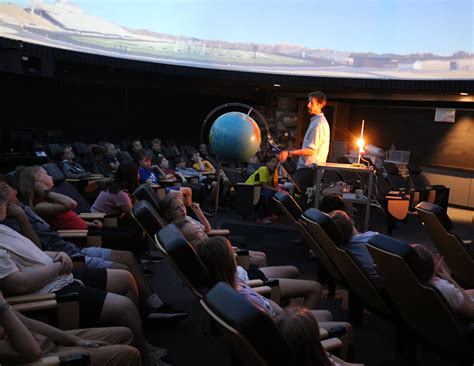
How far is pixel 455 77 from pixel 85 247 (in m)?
8.36

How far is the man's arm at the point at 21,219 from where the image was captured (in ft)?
10.0

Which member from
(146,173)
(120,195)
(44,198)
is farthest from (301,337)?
(146,173)

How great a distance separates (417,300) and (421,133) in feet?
31.2

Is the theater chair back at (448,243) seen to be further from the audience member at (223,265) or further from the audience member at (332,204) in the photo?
the audience member at (223,265)

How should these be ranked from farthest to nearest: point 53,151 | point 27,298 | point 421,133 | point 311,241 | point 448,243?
point 421,133 < point 53,151 < point 448,243 < point 311,241 < point 27,298

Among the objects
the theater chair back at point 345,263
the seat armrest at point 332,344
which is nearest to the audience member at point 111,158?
the theater chair back at point 345,263

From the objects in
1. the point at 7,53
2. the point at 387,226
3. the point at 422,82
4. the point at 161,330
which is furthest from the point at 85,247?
the point at 422,82

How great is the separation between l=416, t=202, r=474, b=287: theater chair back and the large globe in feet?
7.33

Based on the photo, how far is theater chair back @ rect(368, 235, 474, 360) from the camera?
2596mm

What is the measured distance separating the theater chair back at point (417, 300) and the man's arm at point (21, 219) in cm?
210

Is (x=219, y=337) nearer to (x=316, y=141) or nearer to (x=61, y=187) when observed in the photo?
(x=61, y=187)

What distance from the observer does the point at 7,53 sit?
826 cm

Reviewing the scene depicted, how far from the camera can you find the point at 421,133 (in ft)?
37.6

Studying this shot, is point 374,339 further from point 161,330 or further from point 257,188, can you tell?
point 257,188
